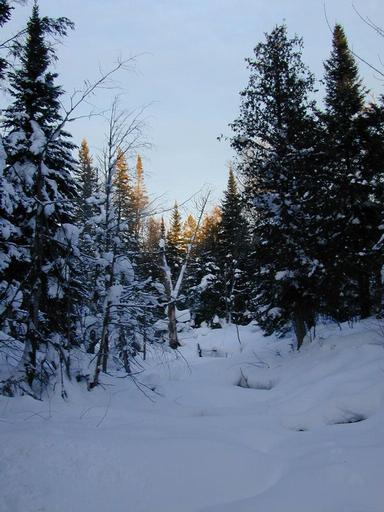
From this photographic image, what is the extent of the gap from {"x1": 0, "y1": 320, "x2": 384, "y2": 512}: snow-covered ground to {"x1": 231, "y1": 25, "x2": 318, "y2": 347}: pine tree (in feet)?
14.9

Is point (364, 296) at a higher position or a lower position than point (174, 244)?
lower

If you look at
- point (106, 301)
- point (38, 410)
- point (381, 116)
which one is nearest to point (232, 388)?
point (106, 301)

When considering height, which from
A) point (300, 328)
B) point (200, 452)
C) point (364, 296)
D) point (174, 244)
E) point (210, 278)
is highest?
point (174, 244)

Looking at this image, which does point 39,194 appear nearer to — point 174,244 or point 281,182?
point 281,182

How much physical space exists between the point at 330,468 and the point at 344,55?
16.0 m

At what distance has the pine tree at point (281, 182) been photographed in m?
12.3

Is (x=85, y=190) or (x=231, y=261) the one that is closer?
(x=85, y=190)

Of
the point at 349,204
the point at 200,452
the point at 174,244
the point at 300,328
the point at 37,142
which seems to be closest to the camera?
the point at 200,452

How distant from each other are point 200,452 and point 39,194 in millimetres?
4529

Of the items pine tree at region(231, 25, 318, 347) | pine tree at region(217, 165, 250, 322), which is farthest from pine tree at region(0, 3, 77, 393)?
pine tree at region(217, 165, 250, 322)

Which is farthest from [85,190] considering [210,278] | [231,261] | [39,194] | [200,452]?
[231,261]

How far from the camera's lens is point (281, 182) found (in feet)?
41.8

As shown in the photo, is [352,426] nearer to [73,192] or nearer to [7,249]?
[7,249]

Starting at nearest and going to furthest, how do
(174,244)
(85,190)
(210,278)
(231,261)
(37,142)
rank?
(37,142)
(85,190)
(210,278)
(231,261)
(174,244)
